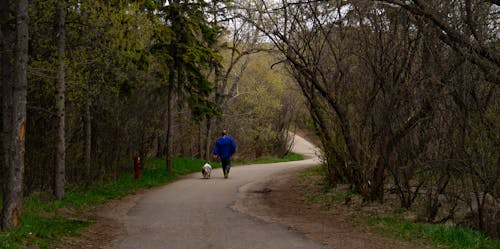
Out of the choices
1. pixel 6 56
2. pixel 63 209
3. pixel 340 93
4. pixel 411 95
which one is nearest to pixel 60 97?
pixel 6 56

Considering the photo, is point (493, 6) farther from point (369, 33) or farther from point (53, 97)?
point (53, 97)

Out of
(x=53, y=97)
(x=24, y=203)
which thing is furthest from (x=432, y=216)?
(x=53, y=97)

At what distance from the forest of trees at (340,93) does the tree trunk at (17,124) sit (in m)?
0.02

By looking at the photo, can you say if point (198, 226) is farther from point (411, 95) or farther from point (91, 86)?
point (91, 86)

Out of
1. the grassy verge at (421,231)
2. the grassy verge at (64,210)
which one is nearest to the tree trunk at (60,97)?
the grassy verge at (64,210)

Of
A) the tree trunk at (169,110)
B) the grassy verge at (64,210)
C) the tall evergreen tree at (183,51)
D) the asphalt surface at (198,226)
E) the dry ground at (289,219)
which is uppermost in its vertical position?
the tall evergreen tree at (183,51)

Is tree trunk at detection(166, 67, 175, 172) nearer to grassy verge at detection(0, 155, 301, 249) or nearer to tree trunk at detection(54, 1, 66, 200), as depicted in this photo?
grassy verge at detection(0, 155, 301, 249)

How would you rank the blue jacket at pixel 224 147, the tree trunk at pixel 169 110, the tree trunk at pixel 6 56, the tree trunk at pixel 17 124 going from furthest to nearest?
the tree trunk at pixel 169 110 → the blue jacket at pixel 224 147 → the tree trunk at pixel 6 56 → the tree trunk at pixel 17 124

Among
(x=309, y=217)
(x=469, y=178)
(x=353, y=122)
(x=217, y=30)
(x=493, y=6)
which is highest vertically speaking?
(x=217, y=30)

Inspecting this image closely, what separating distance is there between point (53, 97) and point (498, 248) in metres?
11.2

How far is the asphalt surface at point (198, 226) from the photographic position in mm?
8398

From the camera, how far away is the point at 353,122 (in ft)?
44.0

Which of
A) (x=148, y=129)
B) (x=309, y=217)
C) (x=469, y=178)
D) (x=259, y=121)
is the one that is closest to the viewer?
(x=469, y=178)

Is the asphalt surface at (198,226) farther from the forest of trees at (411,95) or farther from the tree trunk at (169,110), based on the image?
the tree trunk at (169,110)
